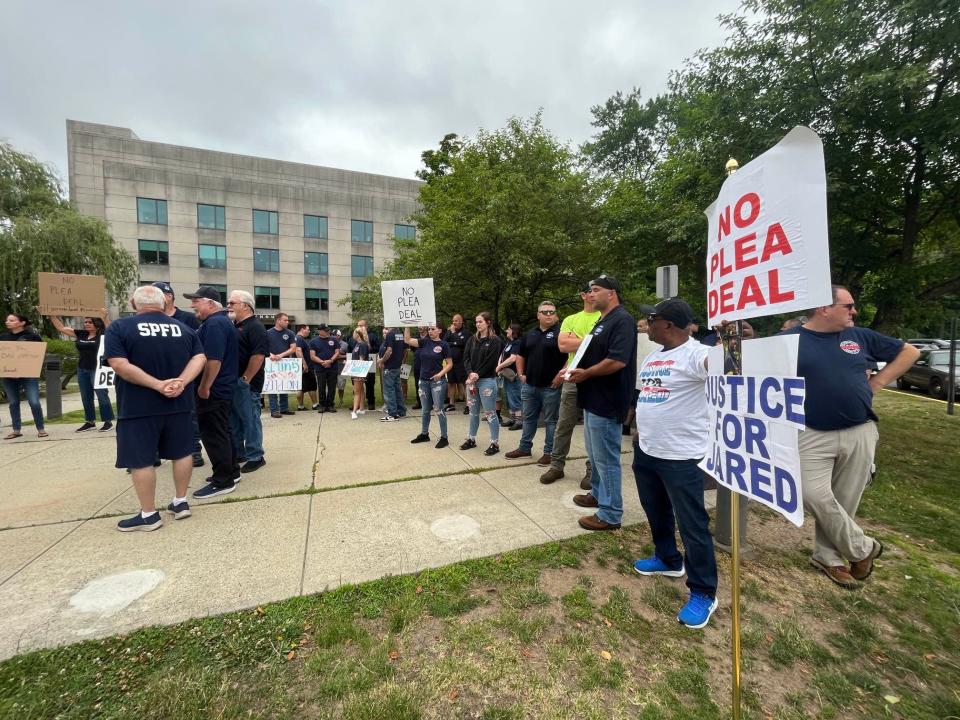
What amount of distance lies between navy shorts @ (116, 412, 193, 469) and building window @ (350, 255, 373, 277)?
3600 centimetres

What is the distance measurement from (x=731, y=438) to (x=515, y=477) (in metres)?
3.06

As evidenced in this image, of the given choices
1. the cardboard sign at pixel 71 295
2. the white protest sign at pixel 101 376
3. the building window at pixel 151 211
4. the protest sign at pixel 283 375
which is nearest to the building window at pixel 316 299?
the building window at pixel 151 211

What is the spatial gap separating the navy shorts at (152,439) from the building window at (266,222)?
121 ft

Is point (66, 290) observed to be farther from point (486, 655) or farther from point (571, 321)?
point (486, 655)

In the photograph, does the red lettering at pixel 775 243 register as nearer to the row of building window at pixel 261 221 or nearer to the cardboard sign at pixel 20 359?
the cardboard sign at pixel 20 359

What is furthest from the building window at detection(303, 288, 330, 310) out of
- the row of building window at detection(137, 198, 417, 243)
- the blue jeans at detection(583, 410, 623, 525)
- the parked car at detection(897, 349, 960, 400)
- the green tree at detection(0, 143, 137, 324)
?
the parked car at detection(897, 349, 960, 400)

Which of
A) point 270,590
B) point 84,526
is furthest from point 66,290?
point 270,590

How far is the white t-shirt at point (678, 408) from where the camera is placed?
2451 mm

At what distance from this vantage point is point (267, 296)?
35.0m

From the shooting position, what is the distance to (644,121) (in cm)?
3094

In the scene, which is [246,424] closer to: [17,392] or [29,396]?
→ [29,396]

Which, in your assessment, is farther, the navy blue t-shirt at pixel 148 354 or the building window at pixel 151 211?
the building window at pixel 151 211

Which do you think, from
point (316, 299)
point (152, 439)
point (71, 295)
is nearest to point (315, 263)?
point (316, 299)

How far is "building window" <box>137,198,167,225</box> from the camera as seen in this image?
3169cm
